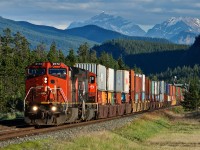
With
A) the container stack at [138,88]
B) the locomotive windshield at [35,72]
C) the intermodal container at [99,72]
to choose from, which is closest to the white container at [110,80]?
the intermodal container at [99,72]

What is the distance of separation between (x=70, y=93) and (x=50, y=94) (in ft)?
7.70

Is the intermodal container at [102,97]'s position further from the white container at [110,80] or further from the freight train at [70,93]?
the white container at [110,80]

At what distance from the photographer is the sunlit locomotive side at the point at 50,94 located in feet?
97.1

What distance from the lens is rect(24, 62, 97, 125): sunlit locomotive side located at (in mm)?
29594

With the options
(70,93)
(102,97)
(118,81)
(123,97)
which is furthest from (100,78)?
(123,97)

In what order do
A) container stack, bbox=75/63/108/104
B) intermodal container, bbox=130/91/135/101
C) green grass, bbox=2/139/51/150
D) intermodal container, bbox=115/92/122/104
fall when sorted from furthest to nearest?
intermodal container, bbox=130/91/135/101 → intermodal container, bbox=115/92/122/104 → container stack, bbox=75/63/108/104 → green grass, bbox=2/139/51/150

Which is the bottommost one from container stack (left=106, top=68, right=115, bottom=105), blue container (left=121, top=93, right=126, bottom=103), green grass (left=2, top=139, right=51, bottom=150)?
green grass (left=2, top=139, right=51, bottom=150)

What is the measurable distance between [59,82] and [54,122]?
269 cm

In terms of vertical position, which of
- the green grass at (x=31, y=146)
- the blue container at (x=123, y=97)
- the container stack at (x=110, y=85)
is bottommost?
the green grass at (x=31, y=146)

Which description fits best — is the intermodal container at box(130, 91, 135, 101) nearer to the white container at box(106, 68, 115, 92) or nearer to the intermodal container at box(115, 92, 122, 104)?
the intermodal container at box(115, 92, 122, 104)

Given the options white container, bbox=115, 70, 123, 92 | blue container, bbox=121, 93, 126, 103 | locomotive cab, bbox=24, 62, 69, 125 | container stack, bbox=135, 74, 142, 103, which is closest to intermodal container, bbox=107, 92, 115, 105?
white container, bbox=115, 70, 123, 92

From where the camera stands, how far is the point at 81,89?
35875 millimetres

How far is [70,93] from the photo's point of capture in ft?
107

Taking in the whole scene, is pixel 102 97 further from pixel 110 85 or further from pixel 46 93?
pixel 46 93
